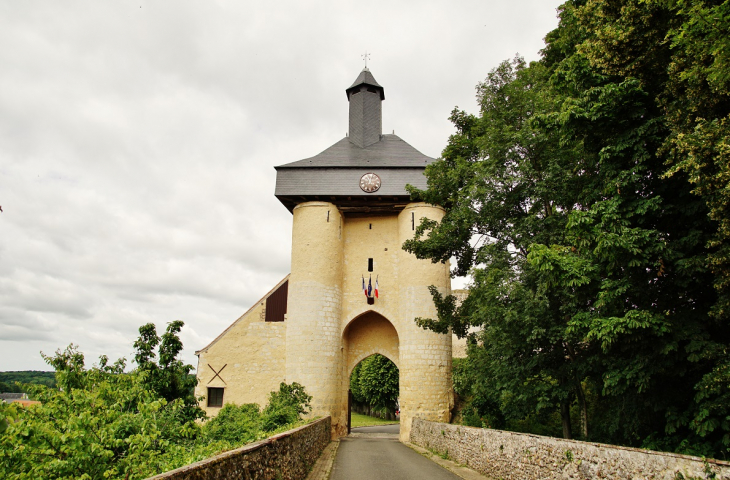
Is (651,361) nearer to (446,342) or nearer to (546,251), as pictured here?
(546,251)

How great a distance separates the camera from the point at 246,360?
20.8 meters

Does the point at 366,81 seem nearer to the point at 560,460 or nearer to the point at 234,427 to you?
the point at 234,427

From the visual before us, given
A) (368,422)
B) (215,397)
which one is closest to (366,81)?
(215,397)

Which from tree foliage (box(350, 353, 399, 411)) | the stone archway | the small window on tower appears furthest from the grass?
the small window on tower

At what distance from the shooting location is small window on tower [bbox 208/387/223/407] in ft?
67.7

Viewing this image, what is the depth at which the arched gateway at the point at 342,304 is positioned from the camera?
1952 cm

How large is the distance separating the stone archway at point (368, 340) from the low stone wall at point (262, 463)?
12.1 meters

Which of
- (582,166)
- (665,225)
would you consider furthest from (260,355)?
(665,225)

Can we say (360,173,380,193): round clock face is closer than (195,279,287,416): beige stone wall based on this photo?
No

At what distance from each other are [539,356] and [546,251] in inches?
127

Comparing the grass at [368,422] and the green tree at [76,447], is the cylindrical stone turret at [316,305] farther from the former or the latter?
the grass at [368,422]

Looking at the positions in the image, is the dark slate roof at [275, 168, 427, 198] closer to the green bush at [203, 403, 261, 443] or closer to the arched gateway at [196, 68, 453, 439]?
the arched gateway at [196, 68, 453, 439]

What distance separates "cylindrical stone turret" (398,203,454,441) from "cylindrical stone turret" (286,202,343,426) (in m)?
2.85

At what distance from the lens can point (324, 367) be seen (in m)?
19.5
